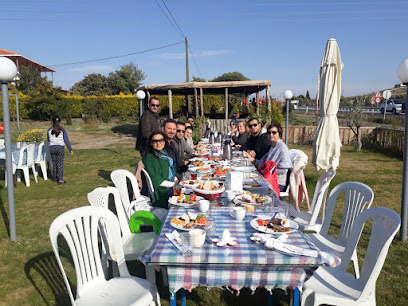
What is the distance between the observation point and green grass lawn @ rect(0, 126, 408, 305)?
3.13m

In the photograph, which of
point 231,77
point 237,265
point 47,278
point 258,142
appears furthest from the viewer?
point 231,77

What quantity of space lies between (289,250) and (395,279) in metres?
2.21

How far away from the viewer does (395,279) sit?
3.35 meters

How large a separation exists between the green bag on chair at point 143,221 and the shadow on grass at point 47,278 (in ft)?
3.07

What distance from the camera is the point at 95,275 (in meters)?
2.40

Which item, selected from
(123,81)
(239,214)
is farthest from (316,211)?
(123,81)

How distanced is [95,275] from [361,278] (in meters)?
1.97

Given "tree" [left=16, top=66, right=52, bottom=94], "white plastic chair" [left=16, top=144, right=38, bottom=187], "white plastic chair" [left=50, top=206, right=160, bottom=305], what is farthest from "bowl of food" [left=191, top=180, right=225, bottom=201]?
"tree" [left=16, top=66, right=52, bottom=94]

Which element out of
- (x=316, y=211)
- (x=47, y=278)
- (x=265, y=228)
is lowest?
(x=47, y=278)

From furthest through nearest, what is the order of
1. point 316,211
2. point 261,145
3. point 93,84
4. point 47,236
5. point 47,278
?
point 93,84
point 261,145
point 47,236
point 47,278
point 316,211

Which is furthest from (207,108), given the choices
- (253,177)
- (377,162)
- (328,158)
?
(253,177)

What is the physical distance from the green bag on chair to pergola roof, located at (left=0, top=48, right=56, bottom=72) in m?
37.7

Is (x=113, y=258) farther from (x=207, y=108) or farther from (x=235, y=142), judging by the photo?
(x=207, y=108)

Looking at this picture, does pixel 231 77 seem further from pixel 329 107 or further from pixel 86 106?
pixel 329 107
